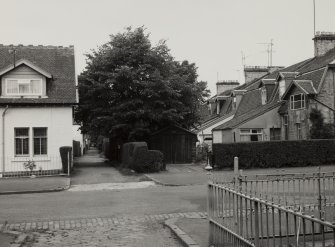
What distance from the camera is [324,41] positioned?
1583 inches

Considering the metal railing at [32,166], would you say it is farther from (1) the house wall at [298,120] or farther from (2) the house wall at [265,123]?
(1) the house wall at [298,120]

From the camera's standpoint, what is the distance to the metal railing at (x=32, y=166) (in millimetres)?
27359

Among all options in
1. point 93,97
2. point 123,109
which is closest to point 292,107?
Result: point 123,109

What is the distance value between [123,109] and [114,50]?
4.41 metres

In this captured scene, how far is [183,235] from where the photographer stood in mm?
9188

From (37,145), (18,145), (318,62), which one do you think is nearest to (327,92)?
(318,62)

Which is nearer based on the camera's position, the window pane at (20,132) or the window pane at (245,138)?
the window pane at (20,132)

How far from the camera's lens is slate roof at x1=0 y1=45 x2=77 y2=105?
28.3 meters

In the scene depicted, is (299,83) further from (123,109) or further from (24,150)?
(24,150)

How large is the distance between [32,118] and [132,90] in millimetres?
7855

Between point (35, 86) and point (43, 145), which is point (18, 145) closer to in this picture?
point (43, 145)

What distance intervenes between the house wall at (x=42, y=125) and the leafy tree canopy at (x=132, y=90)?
4158 mm

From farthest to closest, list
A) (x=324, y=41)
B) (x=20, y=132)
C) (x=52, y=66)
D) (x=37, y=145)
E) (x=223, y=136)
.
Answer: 1. (x=223, y=136)
2. (x=324, y=41)
3. (x=52, y=66)
4. (x=37, y=145)
5. (x=20, y=132)

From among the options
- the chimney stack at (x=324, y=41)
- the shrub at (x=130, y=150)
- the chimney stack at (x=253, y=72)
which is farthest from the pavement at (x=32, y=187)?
the chimney stack at (x=253, y=72)
